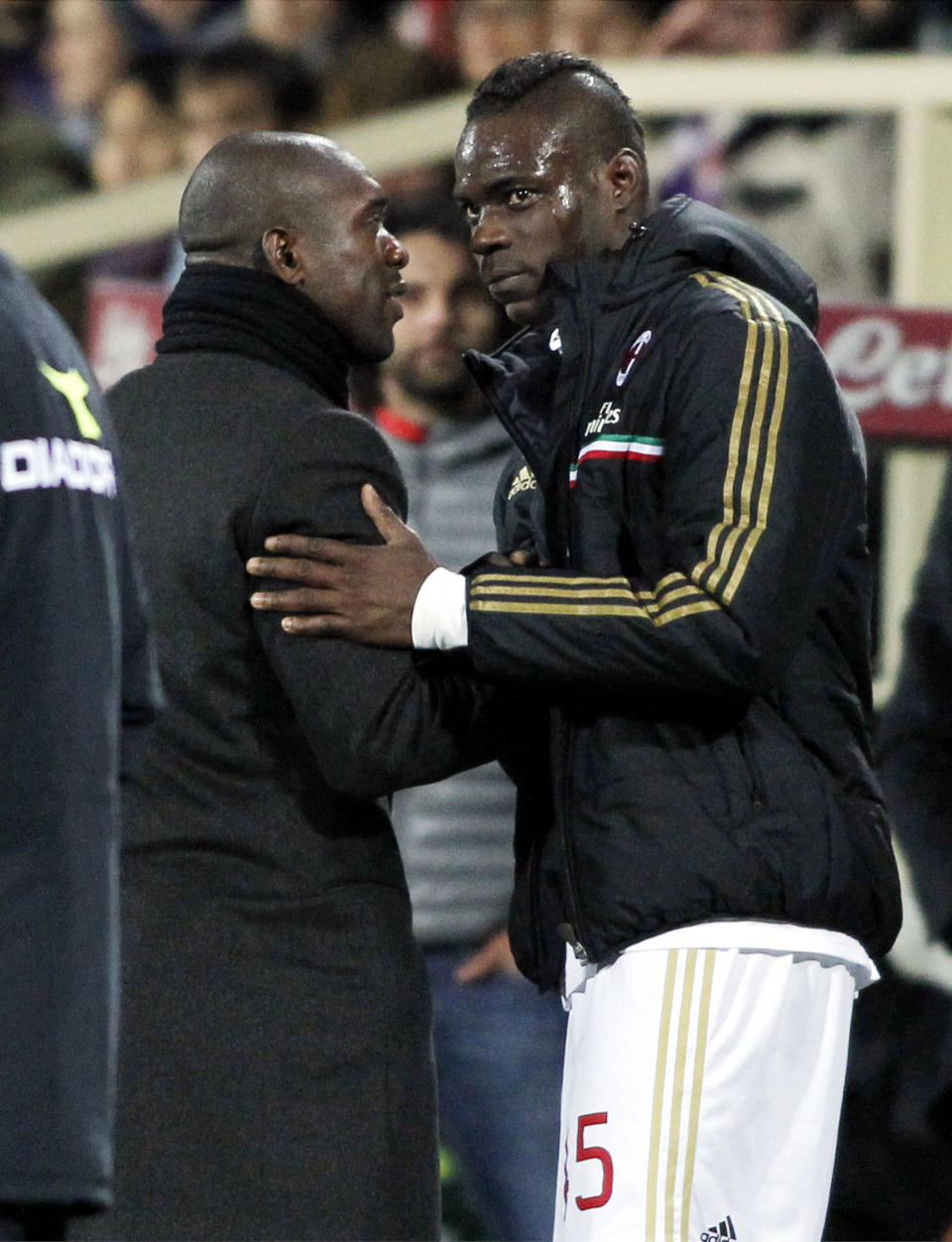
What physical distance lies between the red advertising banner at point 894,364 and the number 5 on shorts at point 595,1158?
2.27 m

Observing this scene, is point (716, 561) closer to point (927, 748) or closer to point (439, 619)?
point (439, 619)

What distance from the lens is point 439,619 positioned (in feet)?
7.88

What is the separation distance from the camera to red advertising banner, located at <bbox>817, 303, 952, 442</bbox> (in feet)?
14.3

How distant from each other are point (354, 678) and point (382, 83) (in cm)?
337

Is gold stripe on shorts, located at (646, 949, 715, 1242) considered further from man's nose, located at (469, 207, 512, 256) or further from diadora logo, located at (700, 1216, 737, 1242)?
man's nose, located at (469, 207, 512, 256)

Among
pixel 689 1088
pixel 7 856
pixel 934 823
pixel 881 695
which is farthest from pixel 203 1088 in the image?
pixel 881 695

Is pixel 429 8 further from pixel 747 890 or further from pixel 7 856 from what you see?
pixel 7 856

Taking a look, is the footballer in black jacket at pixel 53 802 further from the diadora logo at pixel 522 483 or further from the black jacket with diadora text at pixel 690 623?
the diadora logo at pixel 522 483

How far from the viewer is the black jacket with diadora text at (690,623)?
7.70 ft

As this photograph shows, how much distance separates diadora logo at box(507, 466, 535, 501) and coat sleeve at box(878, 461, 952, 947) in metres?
1.32

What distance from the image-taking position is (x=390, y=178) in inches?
185

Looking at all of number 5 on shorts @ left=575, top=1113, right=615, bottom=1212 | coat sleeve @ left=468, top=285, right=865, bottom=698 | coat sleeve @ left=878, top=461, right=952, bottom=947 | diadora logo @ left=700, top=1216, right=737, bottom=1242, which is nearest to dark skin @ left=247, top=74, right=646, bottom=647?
coat sleeve @ left=468, top=285, right=865, bottom=698

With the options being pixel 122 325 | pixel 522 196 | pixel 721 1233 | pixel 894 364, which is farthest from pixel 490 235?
pixel 122 325

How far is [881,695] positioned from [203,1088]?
2.28 m
